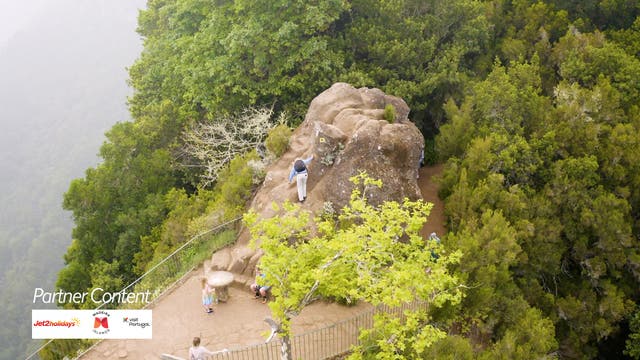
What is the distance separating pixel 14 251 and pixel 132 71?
82816 millimetres

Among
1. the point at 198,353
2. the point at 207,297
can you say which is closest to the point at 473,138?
the point at 207,297

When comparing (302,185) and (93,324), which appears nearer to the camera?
(93,324)

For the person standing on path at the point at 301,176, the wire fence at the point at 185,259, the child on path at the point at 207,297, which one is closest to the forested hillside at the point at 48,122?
the wire fence at the point at 185,259

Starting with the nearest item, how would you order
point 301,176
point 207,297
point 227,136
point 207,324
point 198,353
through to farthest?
1. point 198,353
2. point 207,324
3. point 207,297
4. point 301,176
5. point 227,136

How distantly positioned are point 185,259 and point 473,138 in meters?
13.3

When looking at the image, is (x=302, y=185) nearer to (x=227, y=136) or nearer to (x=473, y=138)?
(x=227, y=136)

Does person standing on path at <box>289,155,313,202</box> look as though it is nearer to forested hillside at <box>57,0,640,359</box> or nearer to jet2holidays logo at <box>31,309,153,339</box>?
forested hillside at <box>57,0,640,359</box>

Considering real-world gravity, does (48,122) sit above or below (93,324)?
below

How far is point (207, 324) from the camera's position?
48.8 ft

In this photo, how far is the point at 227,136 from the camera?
23.2m

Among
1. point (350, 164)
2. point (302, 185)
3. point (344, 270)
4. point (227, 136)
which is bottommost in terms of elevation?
point (227, 136)

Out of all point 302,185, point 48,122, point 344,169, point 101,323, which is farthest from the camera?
point 48,122

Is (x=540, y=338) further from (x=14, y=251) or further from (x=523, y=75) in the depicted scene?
(x=14, y=251)

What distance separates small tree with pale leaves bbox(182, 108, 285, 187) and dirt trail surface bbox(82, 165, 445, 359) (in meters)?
8.37
